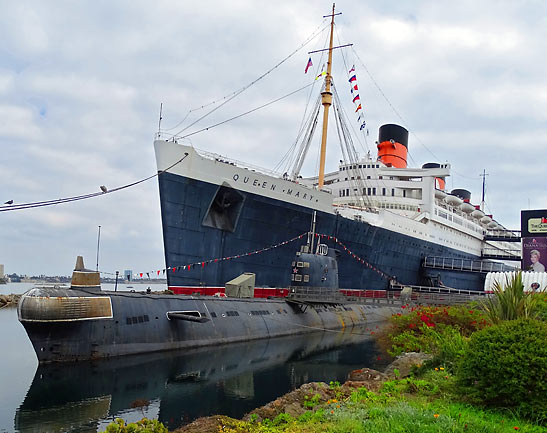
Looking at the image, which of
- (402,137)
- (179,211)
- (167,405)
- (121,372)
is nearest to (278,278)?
(179,211)

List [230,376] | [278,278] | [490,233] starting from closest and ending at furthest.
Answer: [230,376]
[278,278]
[490,233]

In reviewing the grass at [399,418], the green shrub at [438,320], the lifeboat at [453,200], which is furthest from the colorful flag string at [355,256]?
the grass at [399,418]

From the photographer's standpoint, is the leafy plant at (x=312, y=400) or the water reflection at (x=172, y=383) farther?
the water reflection at (x=172, y=383)

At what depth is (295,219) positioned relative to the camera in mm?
28062

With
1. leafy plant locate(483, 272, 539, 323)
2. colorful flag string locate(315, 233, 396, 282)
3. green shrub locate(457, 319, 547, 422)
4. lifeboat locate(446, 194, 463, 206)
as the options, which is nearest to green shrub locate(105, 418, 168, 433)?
green shrub locate(457, 319, 547, 422)

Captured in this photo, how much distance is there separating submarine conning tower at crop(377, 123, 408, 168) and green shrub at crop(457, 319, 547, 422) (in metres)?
40.0

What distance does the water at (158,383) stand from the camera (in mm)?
11320

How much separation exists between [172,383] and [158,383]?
0.41 m

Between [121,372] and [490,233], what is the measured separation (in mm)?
57433

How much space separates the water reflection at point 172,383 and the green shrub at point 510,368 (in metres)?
6.18

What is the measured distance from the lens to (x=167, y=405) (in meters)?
12.2

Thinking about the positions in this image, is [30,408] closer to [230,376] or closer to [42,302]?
[42,302]

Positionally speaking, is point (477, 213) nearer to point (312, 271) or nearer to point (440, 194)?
point (440, 194)

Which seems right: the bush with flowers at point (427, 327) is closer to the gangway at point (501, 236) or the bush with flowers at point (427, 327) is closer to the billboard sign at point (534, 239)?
the billboard sign at point (534, 239)
